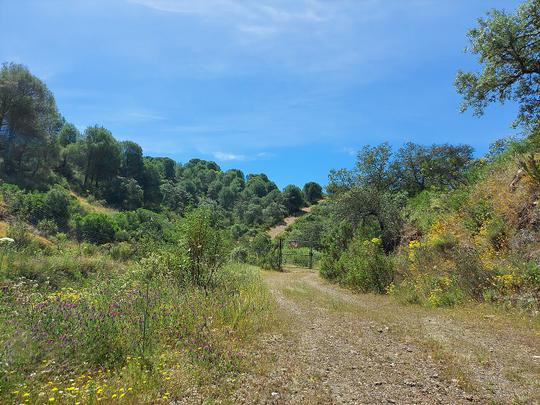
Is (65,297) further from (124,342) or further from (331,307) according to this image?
(331,307)

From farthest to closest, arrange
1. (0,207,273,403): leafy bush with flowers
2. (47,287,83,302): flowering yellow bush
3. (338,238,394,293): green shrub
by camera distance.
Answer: (338,238,394,293): green shrub → (47,287,83,302): flowering yellow bush → (0,207,273,403): leafy bush with flowers

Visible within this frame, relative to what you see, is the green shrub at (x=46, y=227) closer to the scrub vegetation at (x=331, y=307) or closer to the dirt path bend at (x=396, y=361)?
the scrub vegetation at (x=331, y=307)

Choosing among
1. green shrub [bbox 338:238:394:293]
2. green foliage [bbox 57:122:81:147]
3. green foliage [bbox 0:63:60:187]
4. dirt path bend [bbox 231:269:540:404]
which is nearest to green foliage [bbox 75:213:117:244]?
green foliage [bbox 0:63:60:187]

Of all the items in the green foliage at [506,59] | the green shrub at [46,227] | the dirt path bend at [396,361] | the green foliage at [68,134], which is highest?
the green foliage at [68,134]

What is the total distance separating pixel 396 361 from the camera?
485 cm

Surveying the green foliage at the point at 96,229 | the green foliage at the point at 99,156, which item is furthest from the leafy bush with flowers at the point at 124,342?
the green foliage at the point at 99,156

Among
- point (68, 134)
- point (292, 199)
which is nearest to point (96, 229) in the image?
point (68, 134)

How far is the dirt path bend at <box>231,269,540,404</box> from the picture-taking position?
379 cm

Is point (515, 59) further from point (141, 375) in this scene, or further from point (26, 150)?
point (26, 150)

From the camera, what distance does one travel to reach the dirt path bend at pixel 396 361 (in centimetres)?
379

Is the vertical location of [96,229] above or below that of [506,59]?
below

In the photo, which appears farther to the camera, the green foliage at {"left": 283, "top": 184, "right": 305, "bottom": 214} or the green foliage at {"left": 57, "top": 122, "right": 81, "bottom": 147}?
the green foliage at {"left": 283, "top": 184, "right": 305, "bottom": 214}

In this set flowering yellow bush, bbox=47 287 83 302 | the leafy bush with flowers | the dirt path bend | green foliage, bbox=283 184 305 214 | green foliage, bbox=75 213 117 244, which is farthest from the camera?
green foliage, bbox=283 184 305 214

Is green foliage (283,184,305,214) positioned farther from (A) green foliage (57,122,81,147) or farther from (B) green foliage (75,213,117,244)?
(B) green foliage (75,213,117,244)
